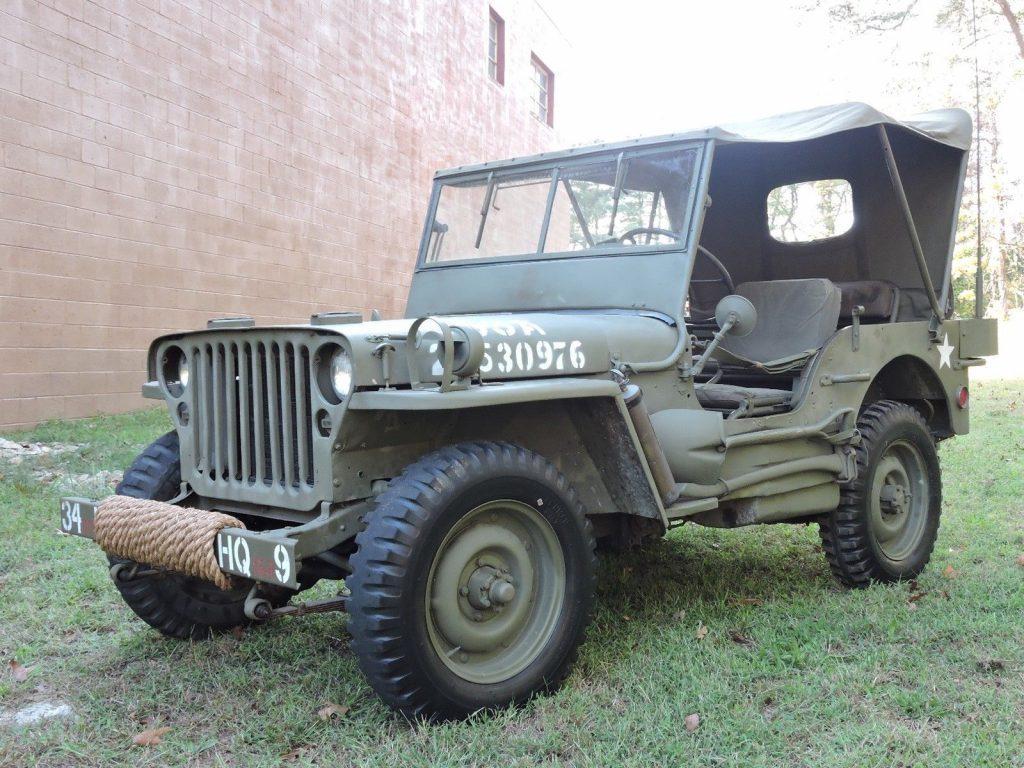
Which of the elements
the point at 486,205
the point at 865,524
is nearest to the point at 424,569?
the point at 486,205

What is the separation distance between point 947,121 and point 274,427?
407 centimetres

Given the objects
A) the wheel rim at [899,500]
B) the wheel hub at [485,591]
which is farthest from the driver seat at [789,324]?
the wheel hub at [485,591]

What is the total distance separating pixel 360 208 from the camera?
478 inches

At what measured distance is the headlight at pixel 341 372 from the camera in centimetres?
298

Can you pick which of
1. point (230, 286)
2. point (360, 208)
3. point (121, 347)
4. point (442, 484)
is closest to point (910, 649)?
point (442, 484)

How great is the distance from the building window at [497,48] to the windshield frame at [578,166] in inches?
501

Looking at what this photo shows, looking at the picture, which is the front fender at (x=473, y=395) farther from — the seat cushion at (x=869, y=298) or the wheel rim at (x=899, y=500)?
the seat cushion at (x=869, y=298)

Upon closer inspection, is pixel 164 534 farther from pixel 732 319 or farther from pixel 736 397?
pixel 736 397

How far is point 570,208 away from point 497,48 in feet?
45.3

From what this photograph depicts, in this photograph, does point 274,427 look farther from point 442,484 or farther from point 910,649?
point 910,649

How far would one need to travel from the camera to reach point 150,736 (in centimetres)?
298

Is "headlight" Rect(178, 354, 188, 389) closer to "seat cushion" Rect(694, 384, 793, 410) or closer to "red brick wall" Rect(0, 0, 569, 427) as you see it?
"seat cushion" Rect(694, 384, 793, 410)

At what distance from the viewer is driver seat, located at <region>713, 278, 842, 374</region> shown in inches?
179

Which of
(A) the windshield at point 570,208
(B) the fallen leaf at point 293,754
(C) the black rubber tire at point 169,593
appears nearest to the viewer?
(B) the fallen leaf at point 293,754
